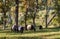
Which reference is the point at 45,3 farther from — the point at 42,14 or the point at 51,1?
the point at 42,14

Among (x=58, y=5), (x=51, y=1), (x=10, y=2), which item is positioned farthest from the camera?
(x=51, y=1)

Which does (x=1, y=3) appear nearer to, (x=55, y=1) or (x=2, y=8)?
(x=2, y=8)

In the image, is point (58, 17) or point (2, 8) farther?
point (58, 17)

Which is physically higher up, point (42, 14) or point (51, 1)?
point (51, 1)

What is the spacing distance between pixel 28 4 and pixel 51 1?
7042 mm

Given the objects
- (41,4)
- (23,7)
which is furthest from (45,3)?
(23,7)

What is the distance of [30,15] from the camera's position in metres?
46.5

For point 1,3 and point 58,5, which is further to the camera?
point 58,5

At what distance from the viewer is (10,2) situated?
41844 mm

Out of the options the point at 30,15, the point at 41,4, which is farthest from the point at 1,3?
the point at 41,4

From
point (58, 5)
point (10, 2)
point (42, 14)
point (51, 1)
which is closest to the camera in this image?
point (10, 2)

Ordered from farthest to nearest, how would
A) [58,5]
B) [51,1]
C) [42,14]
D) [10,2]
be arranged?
1. [42,14]
2. [51,1]
3. [58,5]
4. [10,2]

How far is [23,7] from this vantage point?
43.8 metres

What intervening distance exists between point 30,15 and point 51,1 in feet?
19.7
